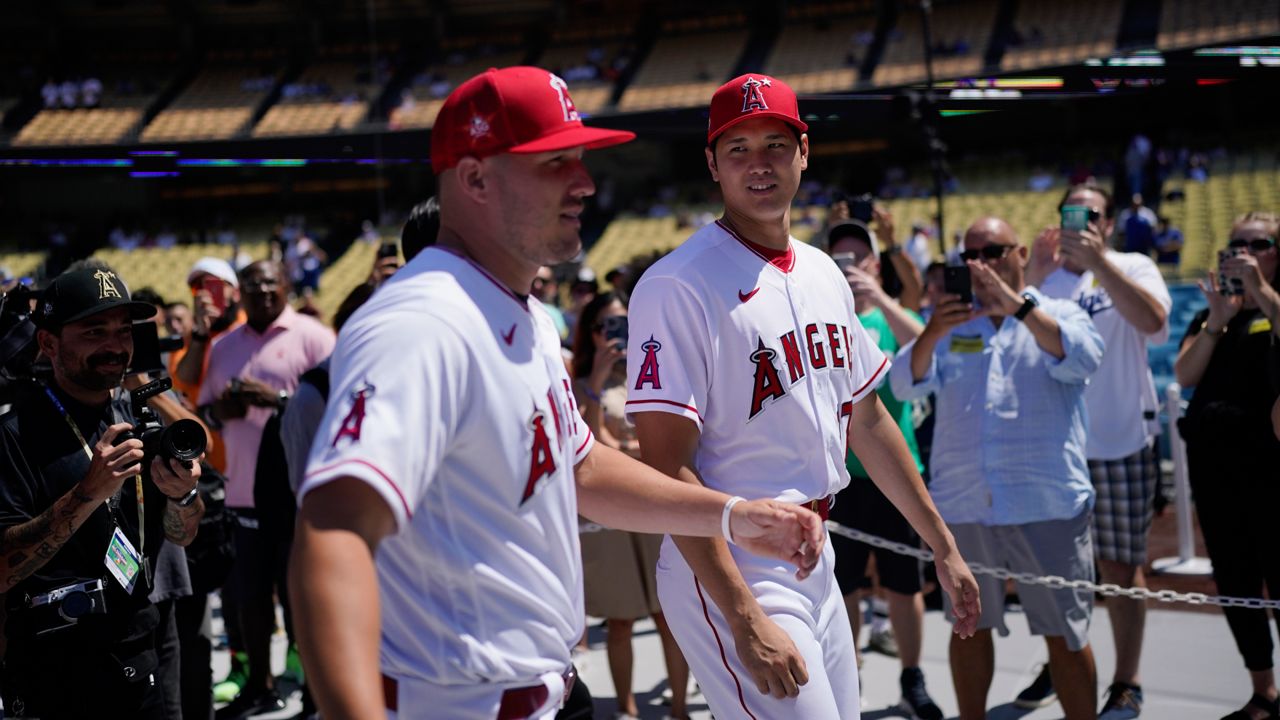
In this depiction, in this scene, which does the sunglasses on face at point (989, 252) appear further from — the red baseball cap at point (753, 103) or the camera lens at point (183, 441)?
the camera lens at point (183, 441)

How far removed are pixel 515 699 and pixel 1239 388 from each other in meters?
4.10

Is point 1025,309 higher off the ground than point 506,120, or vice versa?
point 506,120

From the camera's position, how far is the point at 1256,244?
5074 millimetres

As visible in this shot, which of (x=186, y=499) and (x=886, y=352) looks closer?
(x=186, y=499)

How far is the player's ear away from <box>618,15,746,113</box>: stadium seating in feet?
92.5

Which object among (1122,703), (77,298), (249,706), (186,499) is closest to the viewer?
(77,298)

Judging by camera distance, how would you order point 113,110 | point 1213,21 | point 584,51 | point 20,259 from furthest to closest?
point 584,51 < point 113,110 < point 1213,21 < point 20,259

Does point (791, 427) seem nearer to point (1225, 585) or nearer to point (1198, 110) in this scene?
point (1225, 585)

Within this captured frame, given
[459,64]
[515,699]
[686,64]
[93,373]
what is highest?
[459,64]

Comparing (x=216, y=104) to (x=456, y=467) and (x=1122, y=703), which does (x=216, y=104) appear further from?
(x=456, y=467)

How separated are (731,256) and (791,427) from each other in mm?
484

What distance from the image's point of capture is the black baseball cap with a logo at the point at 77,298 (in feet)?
11.0

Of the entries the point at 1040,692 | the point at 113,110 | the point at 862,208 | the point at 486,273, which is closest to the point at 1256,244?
the point at 862,208

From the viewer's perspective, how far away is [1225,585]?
5.07m
